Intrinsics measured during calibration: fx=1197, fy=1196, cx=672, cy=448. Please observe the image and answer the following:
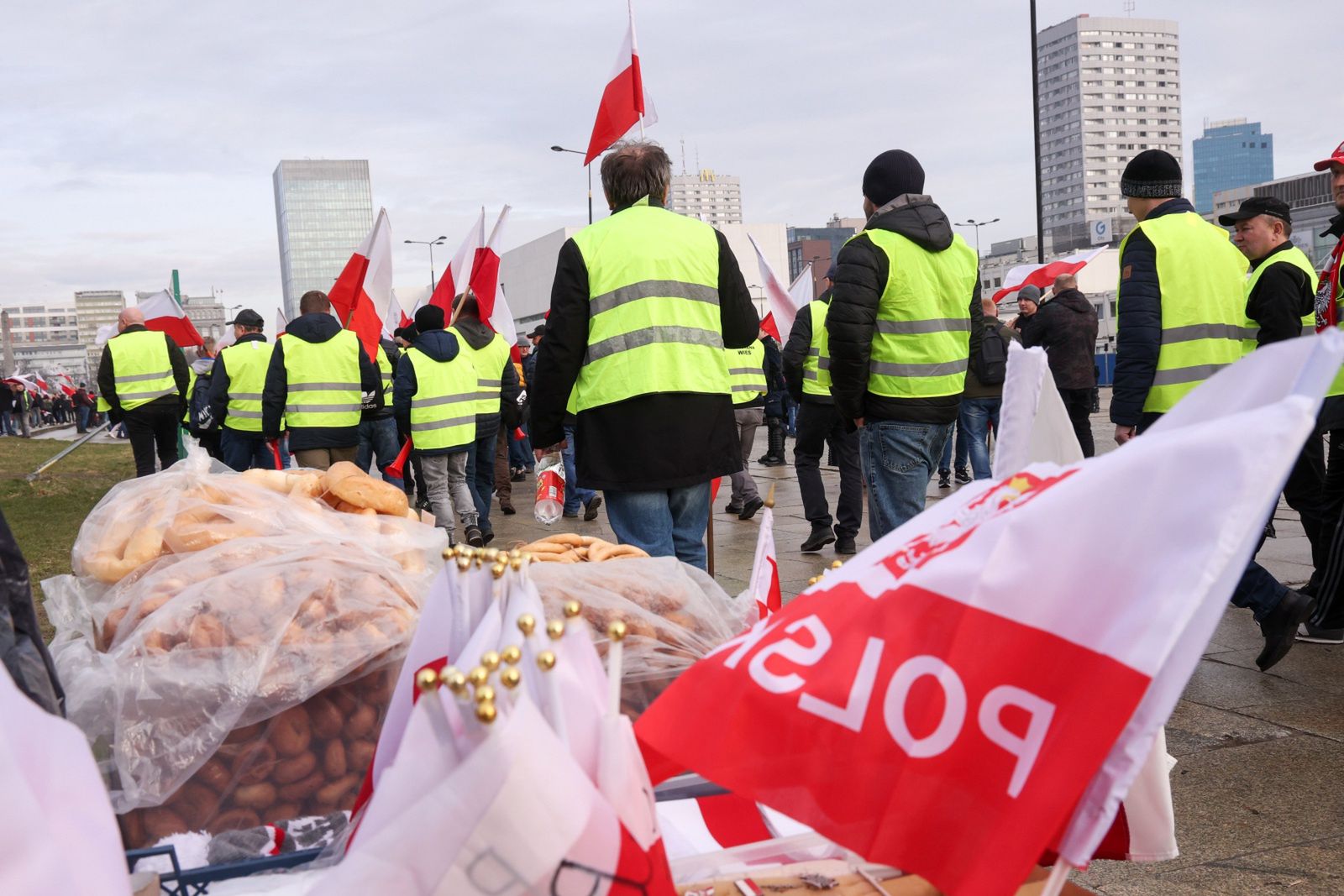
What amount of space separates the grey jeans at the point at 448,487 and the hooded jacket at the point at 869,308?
465 cm

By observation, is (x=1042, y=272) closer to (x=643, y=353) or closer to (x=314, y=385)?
(x=314, y=385)

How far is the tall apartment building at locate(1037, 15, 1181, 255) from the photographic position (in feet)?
565

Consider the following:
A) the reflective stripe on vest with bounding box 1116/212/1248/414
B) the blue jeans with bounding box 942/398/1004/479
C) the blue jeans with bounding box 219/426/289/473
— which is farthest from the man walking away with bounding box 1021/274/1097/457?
the blue jeans with bounding box 219/426/289/473

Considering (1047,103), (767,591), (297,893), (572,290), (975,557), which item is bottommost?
(297,893)

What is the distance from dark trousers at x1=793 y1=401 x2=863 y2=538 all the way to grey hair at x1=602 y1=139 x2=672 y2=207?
A: 3.86 metres

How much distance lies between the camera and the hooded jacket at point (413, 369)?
29.3ft

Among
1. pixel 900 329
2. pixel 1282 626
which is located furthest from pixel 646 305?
pixel 1282 626

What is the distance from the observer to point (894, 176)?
5.01 m

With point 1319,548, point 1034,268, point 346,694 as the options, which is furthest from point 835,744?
point 1034,268

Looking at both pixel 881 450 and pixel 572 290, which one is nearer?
pixel 572 290

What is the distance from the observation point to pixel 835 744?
4.41 ft

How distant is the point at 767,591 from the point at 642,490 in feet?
6.43

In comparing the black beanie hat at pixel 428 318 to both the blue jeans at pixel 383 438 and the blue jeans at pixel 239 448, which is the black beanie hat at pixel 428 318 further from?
the blue jeans at pixel 239 448

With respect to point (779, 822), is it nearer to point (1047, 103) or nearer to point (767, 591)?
point (767, 591)
